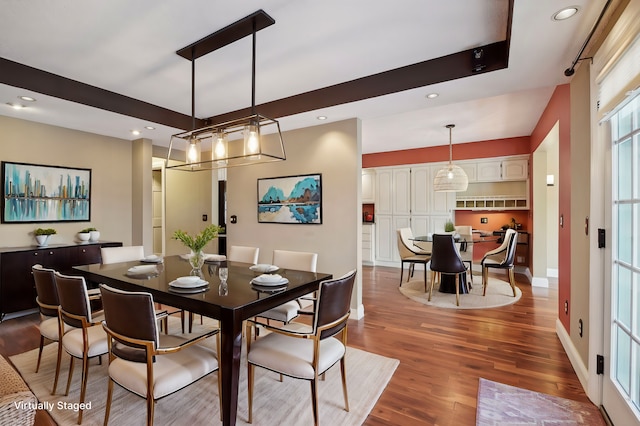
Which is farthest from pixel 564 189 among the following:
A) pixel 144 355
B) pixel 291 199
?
pixel 144 355

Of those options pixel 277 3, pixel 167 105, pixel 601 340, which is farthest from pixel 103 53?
pixel 601 340

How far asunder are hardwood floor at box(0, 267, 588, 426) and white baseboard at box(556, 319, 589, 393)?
0.15ft

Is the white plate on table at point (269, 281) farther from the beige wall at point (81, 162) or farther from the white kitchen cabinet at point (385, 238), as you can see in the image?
the white kitchen cabinet at point (385, 238)

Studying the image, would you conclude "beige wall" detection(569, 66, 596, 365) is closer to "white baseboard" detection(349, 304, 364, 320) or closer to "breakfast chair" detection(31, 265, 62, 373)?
"white baseboard" detection(349, 304, 364, 320)

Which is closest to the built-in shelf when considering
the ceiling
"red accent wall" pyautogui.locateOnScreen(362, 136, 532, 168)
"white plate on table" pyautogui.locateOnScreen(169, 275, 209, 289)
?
"red accent wall" pyautogui.locateOnScreen(362, 136, 532, 168)

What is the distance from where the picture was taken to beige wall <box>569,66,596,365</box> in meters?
2.25

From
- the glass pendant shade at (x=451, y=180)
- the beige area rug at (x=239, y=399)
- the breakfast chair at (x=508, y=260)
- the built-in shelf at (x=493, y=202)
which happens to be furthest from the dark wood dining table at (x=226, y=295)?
the built-in shelf at (x=493, y=202)

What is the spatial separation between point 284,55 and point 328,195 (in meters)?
1.82

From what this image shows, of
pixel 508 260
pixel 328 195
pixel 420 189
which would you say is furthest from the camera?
pixel 420 189

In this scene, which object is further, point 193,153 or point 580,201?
point 193,153

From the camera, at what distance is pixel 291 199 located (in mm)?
4367

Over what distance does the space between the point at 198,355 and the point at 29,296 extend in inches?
128

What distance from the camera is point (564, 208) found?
2932mm

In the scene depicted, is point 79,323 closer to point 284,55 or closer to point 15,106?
point 284,55
